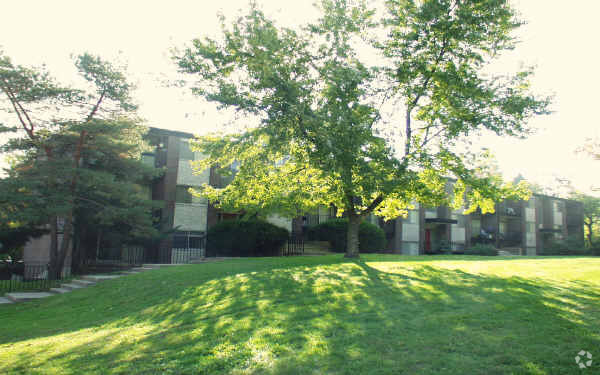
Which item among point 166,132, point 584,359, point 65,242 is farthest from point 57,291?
point 584,359

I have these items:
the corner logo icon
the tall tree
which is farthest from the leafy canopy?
the tall tree

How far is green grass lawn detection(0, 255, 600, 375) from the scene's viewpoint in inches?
176

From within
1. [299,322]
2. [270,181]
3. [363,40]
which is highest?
[363,40]

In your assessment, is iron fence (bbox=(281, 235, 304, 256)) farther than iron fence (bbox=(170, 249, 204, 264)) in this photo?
Yes

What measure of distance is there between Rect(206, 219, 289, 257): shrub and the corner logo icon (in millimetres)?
17921

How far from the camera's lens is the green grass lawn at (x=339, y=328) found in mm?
4469

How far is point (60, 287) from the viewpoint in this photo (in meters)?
15.9

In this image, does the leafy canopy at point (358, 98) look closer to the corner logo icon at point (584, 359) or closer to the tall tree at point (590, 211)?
the corner logo icon at point (584, 359)

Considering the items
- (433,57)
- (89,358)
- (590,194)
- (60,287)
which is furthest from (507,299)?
(590,194)

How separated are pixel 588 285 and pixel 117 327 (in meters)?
9.57

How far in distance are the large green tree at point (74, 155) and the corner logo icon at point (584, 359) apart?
53.8ft

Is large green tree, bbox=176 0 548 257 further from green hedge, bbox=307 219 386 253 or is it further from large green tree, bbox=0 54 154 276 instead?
green hedge, bbox=307 219 386 253

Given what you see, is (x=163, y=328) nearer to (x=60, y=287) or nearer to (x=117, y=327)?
(x=117, y=327)

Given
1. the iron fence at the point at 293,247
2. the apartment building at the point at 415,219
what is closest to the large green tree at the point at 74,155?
the apartment building at the point at 415,219
